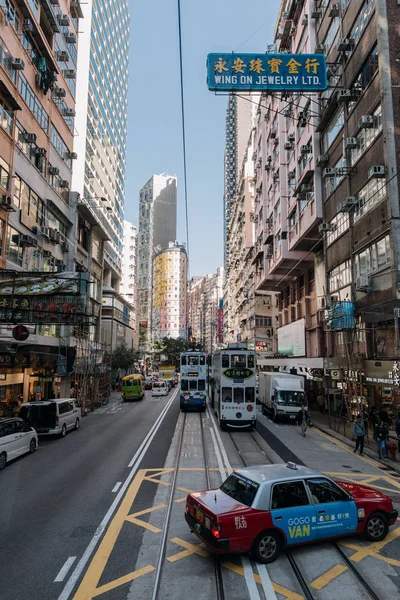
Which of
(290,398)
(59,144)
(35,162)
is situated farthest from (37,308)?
(59,144)

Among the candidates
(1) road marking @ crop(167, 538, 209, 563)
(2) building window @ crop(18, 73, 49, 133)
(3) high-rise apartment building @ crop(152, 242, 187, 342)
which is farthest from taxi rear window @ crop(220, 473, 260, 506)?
(3) high-rise apartment building @ crop(152, 242, 187, 342)

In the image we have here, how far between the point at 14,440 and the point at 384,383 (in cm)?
1580

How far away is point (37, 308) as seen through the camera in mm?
16547

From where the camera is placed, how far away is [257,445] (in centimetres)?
1906

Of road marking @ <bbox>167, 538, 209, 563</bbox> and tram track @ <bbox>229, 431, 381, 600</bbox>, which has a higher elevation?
tram track @ <bbox>229, 431, 381, 600</bbox>

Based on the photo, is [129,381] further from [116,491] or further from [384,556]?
[384,556]

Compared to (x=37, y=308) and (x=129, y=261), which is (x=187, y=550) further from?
(x=129, y=261)

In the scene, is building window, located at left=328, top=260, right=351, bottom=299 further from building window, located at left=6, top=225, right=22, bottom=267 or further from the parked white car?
building window, located at left=6, top=225, right=22, bottom=267

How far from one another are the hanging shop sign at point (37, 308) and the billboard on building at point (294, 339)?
2586 centimetres

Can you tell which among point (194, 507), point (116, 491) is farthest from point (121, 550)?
point (116, 491)

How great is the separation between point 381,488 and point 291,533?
634 cm

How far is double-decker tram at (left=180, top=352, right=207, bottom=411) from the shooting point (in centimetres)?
3178

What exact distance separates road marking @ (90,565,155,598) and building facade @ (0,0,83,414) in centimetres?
1133

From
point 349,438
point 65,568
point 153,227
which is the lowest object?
point 349,438
